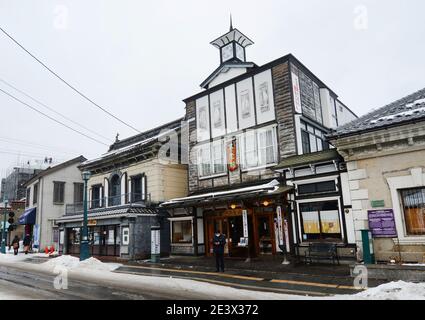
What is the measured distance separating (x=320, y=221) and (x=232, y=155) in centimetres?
683

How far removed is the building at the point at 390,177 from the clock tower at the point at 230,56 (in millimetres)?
9761

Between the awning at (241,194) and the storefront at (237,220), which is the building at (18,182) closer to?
the storefront at (237,220)

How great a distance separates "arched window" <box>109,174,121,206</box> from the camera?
24078mm

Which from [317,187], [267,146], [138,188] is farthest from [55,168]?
[317,187]

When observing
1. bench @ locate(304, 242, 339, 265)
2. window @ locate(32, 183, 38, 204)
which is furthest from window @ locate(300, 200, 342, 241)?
window @ locate(32, 183, 38, 204)

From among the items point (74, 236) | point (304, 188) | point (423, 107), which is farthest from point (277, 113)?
point (74, 236)

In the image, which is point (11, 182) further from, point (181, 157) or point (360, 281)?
point (360, 281)

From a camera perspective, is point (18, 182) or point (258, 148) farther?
point (18, 182)

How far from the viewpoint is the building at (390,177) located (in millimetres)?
11117

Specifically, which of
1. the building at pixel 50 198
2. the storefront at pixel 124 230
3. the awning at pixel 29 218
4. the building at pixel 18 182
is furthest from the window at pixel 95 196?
the building at pixel 18 182

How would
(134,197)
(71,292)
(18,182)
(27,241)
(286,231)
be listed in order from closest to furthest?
(71,292) → (286,231) → (134,197) → (27,241) → (18,182)

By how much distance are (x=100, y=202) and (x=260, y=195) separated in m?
15.5

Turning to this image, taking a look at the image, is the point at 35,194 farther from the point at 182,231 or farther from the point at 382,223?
the point at 382,223

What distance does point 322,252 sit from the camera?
13750 millimetres
